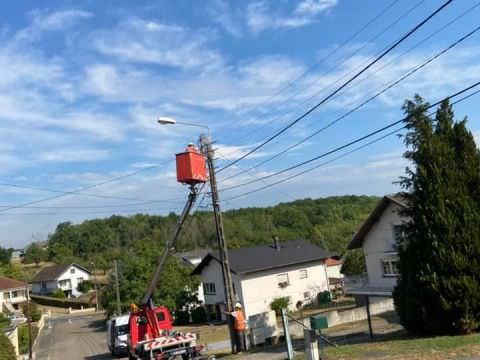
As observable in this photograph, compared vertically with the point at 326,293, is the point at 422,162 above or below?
above

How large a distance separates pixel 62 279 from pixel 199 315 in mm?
61095

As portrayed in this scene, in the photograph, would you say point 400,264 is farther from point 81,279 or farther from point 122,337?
point 81,279

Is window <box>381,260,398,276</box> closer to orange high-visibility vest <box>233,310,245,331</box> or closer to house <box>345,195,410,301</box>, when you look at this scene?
house <box>345,195,410,301</box>

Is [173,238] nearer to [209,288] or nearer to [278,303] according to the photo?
[278,303]

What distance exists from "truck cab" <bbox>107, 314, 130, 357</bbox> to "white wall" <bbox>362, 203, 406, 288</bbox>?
53.5ft

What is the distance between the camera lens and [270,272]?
4466 cm

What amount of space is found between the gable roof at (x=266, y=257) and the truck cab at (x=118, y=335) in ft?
51.0

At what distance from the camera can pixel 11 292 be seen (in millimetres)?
79562

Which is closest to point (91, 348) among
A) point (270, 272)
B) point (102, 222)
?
point (270, 272)

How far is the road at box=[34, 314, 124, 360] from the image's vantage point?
1348 inches

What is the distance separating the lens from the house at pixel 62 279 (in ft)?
322

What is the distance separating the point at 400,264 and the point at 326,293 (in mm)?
33284

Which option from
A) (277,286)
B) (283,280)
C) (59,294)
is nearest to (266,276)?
(277,286)

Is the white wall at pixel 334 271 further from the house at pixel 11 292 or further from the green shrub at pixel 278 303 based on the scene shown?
the house at pixel 11 292
